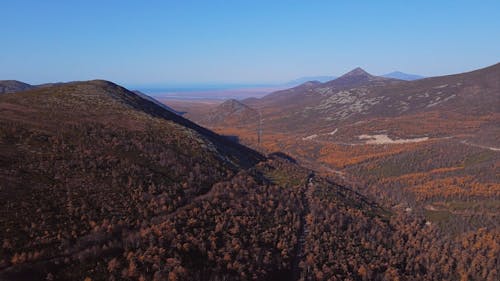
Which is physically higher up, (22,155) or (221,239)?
(22,155)

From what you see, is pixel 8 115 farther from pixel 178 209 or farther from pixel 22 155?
pixel 178 209

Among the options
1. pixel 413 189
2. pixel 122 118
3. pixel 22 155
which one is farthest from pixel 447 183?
pixel 22 155

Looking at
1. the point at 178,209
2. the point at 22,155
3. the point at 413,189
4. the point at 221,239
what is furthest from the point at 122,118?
the point at 413,189

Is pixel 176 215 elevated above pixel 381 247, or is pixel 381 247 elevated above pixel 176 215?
pixel 176 215

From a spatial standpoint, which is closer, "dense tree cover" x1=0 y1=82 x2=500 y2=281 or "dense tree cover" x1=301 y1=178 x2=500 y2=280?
"dense tree cover" x1=0 y1=82 x2=500 y2=281

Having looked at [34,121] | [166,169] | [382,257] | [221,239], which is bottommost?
[382,257]

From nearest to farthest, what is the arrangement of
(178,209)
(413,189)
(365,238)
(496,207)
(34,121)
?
(178,209) < (34,121) < (365,238) < (496,207) < (413,189)

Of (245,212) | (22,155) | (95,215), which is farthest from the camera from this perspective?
(245,212)

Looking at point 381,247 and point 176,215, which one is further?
point 381,247

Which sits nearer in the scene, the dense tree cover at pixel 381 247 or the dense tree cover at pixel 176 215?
the dense tree cover at pixel 176 215

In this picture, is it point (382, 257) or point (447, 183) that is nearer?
point (382, 257)
